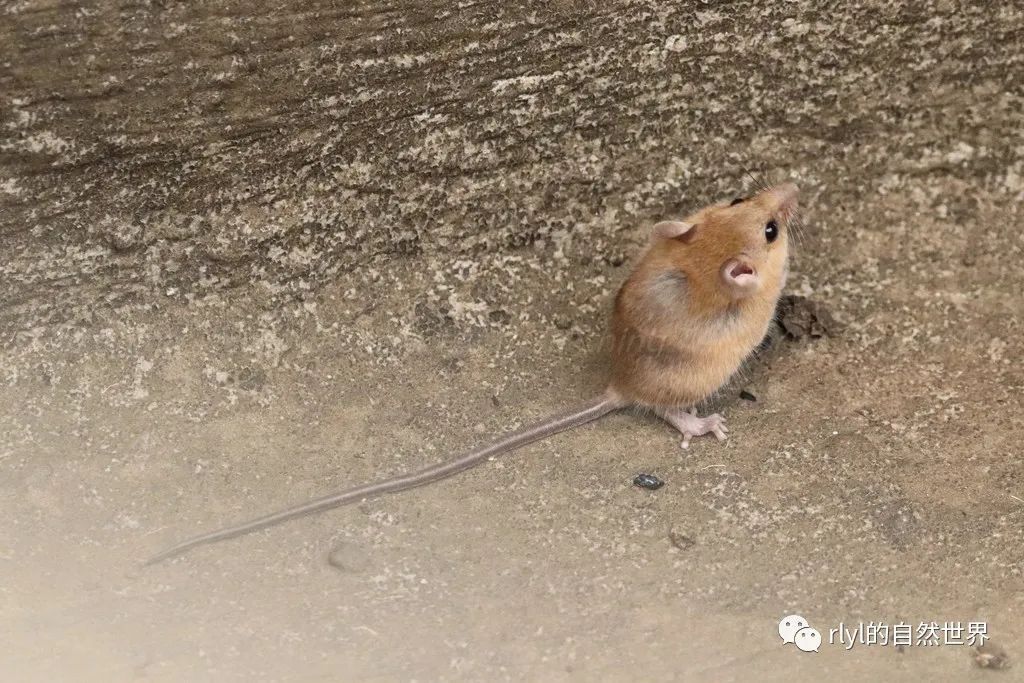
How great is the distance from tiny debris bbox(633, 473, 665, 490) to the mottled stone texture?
0.96 meters

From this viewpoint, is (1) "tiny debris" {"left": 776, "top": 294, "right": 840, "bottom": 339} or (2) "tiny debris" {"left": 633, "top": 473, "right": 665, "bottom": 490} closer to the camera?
(2) "tiny debris" {"left": 633, "top": 473, "right": 665, "bottom": 490}

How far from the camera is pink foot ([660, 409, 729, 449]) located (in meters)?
3.61

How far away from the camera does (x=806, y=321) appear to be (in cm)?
394

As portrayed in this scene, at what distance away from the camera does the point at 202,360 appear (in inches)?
148

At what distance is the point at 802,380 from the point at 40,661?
2.64 meters

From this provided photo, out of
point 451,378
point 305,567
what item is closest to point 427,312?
point 451,378

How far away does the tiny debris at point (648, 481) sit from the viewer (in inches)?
135

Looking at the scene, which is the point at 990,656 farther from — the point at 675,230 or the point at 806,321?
the point at 675,230

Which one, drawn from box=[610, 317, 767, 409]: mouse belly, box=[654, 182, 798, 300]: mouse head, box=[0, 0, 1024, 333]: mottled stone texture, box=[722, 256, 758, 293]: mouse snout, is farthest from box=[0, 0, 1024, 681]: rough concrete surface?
box=[722, 256, 758, 293]: mouse snout

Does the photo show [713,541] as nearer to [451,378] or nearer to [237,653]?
[451,378]

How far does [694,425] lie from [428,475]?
0.94 metres

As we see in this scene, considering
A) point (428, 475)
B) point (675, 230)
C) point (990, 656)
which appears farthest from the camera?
point (675, 230)

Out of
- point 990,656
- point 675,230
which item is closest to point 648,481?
point 675,230

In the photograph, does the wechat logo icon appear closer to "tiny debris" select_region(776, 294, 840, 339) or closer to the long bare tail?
the long bare tail
